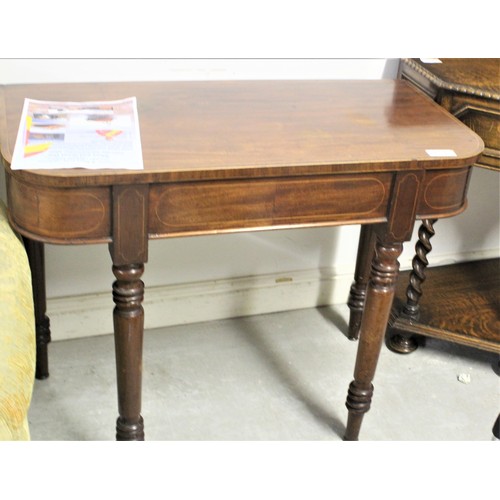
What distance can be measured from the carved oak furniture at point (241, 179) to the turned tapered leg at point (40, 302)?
13.2 inches

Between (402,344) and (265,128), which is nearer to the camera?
(265,128)

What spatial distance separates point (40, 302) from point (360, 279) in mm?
784

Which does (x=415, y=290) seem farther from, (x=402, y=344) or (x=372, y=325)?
(x=372, y=325)

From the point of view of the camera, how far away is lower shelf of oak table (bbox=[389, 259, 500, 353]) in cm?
192

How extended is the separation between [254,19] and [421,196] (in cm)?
53

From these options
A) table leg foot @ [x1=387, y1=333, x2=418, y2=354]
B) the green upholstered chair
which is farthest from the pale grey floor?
the green upholstered chair

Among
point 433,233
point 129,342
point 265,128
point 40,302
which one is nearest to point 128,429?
point 129,342

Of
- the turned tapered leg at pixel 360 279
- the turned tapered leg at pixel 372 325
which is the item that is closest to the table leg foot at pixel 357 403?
the turned tapered leg at pixel 372 325

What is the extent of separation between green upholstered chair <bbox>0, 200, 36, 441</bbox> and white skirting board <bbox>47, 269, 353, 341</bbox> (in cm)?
61

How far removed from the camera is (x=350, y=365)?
6.32ft

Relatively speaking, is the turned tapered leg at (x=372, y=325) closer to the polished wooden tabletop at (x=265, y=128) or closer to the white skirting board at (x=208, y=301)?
the polished wooden tabletop at (x=265, y=128)

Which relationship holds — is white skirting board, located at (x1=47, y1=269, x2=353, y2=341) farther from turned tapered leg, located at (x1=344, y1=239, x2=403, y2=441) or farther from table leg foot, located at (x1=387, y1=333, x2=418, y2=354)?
turned tapered leg, located at (x1=344, y1=239, x2=403, y2=441)

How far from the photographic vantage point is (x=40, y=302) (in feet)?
5.52

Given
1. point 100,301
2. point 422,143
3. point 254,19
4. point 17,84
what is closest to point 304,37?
point 254,19
